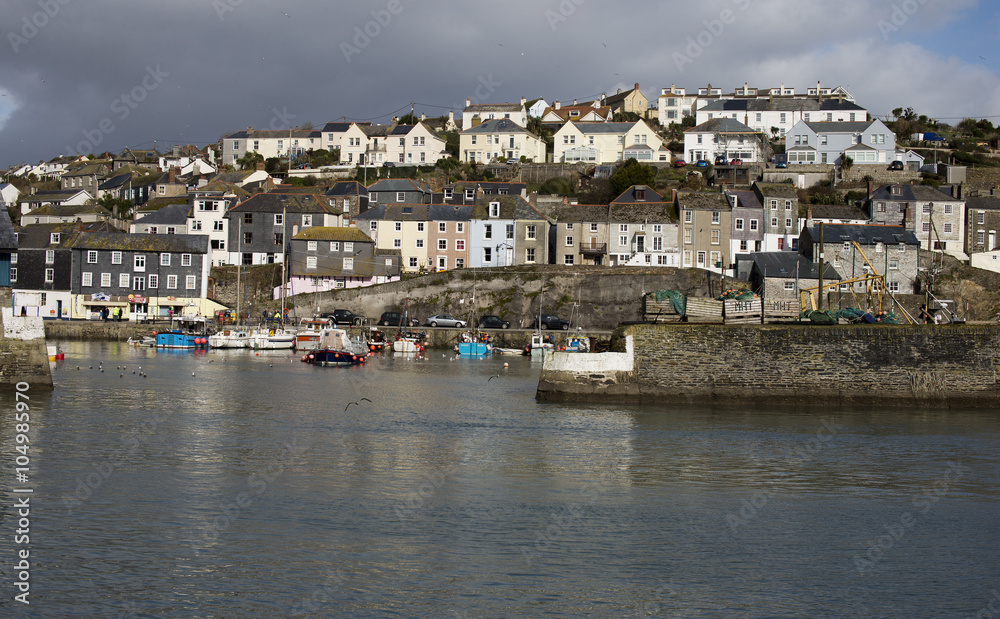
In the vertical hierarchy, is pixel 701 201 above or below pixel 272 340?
above

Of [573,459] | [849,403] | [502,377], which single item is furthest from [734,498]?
[502,377]

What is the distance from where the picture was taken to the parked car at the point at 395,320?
59812 mm

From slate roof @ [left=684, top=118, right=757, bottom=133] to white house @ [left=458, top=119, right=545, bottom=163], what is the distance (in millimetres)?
15413

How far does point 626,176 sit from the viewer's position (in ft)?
248

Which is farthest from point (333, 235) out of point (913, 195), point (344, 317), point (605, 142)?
point (913, 195)

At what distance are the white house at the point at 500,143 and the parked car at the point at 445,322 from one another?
3295 cm

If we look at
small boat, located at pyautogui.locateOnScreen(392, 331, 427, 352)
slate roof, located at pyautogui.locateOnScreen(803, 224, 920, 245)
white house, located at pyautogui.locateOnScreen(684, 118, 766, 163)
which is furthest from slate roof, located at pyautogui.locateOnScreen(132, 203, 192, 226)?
slate roof, located at pyautogui.locateOnScreen(803, 224, 920, 245)

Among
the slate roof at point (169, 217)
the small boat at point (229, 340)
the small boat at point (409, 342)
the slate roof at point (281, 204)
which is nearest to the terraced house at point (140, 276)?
the slate roof at point (281, 204)

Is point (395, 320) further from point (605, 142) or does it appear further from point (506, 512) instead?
point (506, 512)

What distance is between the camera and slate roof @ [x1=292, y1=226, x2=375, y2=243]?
6600 centimetres

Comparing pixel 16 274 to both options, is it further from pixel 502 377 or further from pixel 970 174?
pixel 970 174

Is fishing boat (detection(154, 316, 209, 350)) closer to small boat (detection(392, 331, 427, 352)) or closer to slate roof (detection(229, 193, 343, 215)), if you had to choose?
small boat (detection(392, 331, 427, 352))

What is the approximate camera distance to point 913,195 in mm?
66125

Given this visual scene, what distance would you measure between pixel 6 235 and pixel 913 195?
2392 inches
